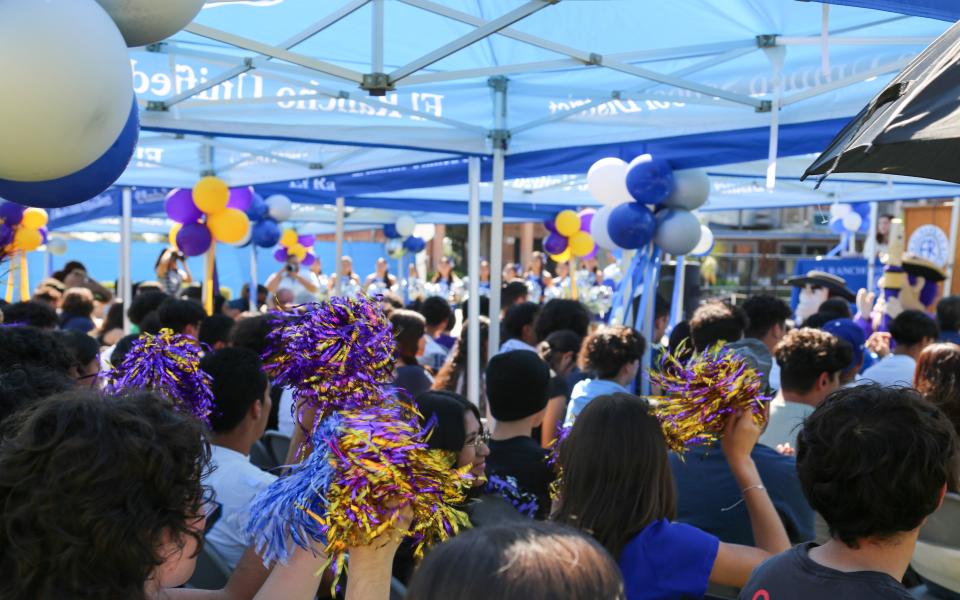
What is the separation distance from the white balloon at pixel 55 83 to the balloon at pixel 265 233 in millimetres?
7765

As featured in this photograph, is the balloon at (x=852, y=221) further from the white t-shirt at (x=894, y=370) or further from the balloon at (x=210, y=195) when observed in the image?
the balloon at (x=210, y=195)

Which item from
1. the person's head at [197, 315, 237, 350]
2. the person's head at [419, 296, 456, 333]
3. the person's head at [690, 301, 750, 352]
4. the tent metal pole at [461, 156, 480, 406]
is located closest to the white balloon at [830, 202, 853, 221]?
the person's head at [419, 296, 456, 333]

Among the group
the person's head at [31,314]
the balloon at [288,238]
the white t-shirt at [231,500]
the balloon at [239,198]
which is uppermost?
the balloon at [239,198]

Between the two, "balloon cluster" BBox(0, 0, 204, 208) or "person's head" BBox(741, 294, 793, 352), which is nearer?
"balloon cluster" BBox(0, 0, 204, 208)

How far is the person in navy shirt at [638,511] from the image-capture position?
72.2 inches

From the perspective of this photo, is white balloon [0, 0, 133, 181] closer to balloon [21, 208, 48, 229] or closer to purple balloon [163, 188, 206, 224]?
purple balloon [163, 188, 206, 224]

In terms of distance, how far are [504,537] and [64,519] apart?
23.4 inches

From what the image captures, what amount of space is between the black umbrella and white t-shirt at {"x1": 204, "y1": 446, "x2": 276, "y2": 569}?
63.1 inches

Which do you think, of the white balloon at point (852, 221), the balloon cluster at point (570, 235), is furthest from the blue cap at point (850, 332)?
the white balloon at point (852, 221)

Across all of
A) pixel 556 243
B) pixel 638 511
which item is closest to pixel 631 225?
pixel 638 511

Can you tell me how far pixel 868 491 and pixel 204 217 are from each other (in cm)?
675

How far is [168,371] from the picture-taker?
2053 mm

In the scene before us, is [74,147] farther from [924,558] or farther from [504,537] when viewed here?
[924,558]

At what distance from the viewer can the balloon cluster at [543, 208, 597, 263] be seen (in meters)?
10.6
